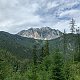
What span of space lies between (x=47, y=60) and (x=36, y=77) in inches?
563

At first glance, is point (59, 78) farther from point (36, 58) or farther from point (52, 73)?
point (36, 58)

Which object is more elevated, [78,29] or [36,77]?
[78,29]

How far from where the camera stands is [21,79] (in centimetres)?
3991

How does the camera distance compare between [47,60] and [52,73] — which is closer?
[52,73]

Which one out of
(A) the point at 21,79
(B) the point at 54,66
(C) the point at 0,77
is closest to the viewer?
(B) the point at 54,66

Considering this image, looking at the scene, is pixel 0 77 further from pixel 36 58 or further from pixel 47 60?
pixel 36 58

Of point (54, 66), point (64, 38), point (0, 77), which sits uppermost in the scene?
point (64, 38)

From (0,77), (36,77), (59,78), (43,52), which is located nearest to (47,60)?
(0,77)

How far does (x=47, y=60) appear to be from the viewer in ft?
162

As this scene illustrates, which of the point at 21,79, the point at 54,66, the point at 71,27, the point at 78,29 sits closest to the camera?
the point at 54,66

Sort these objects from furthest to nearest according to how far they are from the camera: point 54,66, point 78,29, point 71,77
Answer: point 78,29 → point 71,77 → point 54,66

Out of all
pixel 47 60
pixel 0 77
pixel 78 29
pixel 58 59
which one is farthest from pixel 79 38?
pixel 58 59

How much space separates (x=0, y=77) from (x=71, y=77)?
1864 cm

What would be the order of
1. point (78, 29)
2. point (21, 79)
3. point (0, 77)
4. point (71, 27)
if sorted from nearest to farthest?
point (21, 79) < point (0, 77) < point (71, 27) < point (78, 29)
